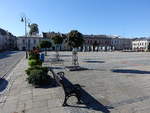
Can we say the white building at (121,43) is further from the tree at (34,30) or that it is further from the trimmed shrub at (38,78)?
the trimmed shrub at (38,78)

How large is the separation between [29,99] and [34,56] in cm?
938

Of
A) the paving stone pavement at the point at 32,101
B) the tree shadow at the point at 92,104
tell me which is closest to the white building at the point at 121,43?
the paving stone pavement at the point at 32,101

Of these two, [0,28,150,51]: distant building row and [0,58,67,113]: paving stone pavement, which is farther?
[0,28,150,51]: distant building row

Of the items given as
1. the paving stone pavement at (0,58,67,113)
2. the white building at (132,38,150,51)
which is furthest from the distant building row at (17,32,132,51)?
the paving stone pavement at (0,58,67,113)

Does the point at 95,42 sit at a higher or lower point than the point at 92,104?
higher

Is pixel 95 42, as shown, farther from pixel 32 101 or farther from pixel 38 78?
pixel 32 101

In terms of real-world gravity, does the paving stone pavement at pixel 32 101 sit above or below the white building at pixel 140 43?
below

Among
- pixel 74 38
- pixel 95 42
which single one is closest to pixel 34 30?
pixel 95 42

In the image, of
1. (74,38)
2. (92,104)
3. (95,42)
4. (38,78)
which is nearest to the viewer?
(92,104)

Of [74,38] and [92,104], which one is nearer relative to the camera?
[92,104]

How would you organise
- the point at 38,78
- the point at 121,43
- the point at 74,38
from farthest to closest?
the point at 121,43
the point at 74,38
the point at 38,78

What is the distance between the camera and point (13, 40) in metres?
107

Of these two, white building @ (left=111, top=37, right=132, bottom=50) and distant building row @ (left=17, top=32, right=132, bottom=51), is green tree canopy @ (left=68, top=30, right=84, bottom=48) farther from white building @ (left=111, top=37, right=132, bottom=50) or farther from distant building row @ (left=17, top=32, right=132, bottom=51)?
white building @ (left=111, top=37, right=132, bottom=50)

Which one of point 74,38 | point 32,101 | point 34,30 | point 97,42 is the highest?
point 34,30
